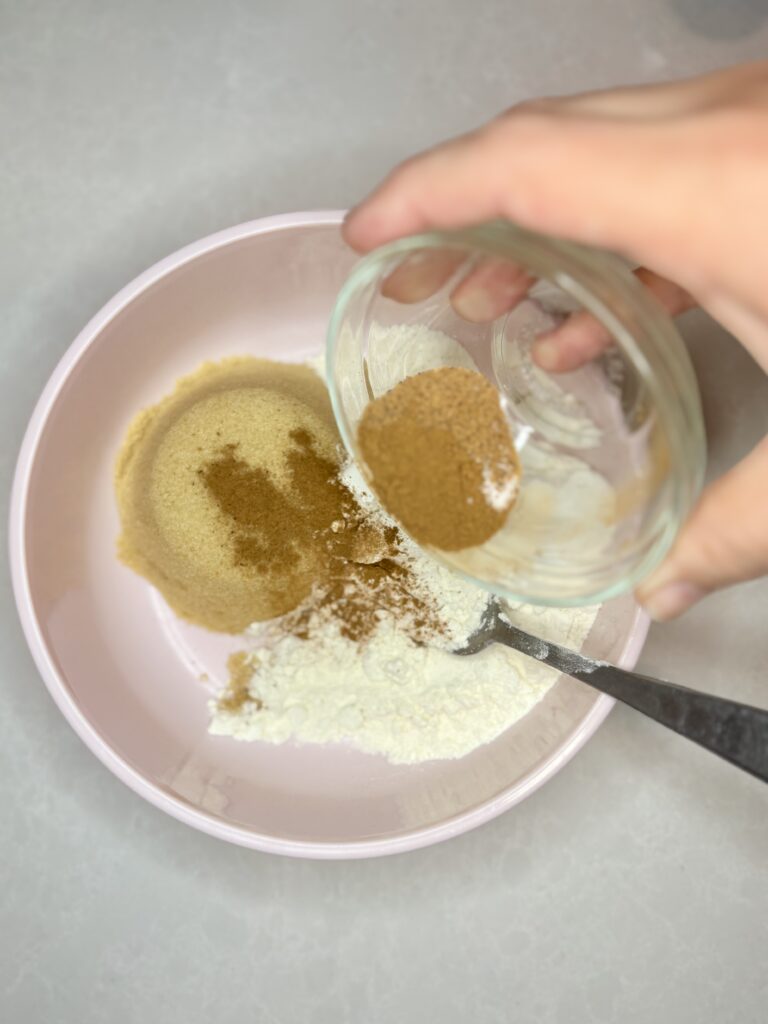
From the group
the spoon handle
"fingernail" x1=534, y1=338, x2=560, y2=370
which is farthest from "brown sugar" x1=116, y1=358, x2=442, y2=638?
"fingernail" x1=534, y1=338, x2=560, y2=370

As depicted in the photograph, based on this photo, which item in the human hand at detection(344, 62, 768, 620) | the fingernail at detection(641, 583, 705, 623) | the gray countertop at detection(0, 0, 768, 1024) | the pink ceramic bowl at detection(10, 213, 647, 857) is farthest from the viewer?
the gray countertop at detection(0, 0, 768, 1024)

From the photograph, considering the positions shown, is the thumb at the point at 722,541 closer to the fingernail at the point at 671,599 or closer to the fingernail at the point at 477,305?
the fingernail at the point at 671,599

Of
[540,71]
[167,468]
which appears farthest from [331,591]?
[540,71]

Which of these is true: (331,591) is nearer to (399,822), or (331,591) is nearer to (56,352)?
(399,822)

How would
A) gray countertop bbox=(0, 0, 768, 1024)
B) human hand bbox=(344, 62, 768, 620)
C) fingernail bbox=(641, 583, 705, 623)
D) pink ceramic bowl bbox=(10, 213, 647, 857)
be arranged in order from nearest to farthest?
human hand bbox=(344, 62, 768, 620)
fingernail bbox=(641, 583, 705, 623)
pink ceramic bowl bbox=(10, 213, 647, 857)
gray countertop bbox=(0, 0, 768, 1024)

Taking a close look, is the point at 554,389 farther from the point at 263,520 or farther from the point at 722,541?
the point at 263,520

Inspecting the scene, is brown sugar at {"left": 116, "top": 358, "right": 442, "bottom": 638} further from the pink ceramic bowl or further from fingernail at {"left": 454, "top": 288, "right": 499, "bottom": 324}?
fingernail at {"left": 454, "top": 288, "right": 499, "bottom": 324}
